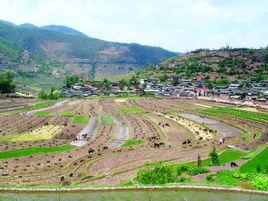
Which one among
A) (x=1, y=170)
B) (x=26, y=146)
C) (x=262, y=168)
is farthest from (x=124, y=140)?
(x=262, y=168)

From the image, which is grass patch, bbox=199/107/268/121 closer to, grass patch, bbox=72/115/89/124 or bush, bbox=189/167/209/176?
grass patch, bbox=72/115/89/124

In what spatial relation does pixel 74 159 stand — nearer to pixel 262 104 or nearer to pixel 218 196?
pixel 218 196

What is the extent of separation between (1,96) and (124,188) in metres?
163

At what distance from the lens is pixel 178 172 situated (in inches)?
1775

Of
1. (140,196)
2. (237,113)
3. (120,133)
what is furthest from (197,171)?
(237,113)

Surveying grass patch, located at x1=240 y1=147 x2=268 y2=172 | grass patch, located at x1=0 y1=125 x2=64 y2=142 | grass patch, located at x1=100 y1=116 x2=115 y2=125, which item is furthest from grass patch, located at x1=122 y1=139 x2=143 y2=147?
grass patch, located at x1=100 y1=116 x2=115 y2=125

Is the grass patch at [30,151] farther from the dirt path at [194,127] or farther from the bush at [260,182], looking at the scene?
the bush at [260,182]

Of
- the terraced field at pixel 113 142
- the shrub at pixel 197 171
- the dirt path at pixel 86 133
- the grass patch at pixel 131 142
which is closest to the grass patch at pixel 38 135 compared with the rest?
the terraced field at pixel 113 142

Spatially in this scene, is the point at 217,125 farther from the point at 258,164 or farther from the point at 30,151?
the point at 258,164

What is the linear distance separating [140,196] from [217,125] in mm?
82763

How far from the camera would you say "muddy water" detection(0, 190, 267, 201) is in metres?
31.8

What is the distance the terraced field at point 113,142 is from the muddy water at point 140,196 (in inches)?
307

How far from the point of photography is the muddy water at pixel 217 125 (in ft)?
323

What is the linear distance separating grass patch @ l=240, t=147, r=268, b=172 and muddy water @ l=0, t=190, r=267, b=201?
14.7m
